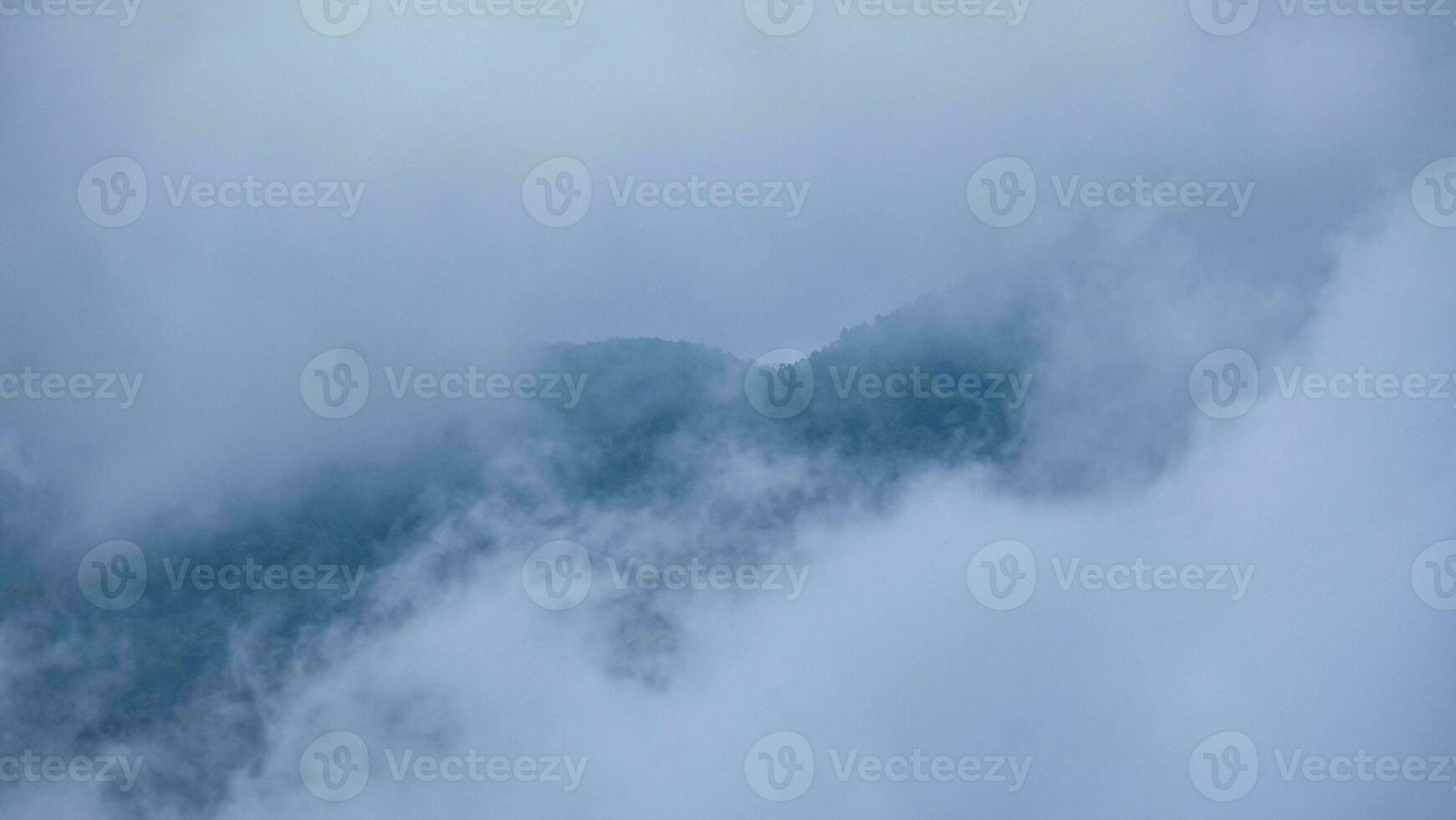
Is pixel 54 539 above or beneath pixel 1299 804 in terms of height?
above

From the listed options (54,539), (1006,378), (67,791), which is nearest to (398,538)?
(54,539)

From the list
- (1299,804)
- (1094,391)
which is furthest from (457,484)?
(1299,804)

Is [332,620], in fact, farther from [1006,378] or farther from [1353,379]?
[1353,379]

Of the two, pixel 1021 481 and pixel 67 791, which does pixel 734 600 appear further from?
pixel 67 791

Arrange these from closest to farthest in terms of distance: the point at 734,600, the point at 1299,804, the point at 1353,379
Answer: the point at 1299,804 → the point at 1353,379 → the point at 734,600

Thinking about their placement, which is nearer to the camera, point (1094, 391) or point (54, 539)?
point (54, 539)

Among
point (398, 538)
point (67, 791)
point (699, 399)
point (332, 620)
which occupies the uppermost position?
point (699, 399)

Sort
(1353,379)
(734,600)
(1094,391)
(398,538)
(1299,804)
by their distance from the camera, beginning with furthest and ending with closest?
(398,538) → (1094,391) → (734,600) → (1353,379) → (1299,804)

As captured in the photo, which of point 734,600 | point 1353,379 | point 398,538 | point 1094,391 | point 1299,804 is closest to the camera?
point 1299,804

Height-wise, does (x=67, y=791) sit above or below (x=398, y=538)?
below
